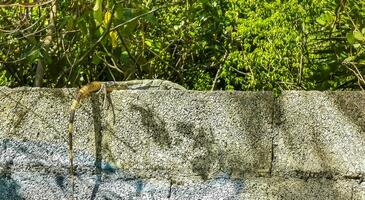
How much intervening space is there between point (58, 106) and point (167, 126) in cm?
37

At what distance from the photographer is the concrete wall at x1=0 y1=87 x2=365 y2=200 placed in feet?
6.84

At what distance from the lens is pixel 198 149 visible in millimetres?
2105

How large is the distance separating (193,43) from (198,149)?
89 cm

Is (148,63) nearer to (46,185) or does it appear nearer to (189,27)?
(189,27)

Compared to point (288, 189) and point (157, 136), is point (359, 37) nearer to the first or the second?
point (288, 189)

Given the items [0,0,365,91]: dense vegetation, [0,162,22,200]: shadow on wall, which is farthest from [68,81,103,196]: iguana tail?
[0,0,365,91]: dense vegetation

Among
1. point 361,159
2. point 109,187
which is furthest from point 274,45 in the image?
point 109,187

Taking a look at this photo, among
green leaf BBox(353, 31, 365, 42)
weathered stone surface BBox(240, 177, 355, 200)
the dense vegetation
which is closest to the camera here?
weathered stone surface BBox(240, 177, 355, 200)

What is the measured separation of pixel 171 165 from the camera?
2094 millimetres

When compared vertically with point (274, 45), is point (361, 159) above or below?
below

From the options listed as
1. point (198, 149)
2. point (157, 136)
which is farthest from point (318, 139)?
point (157, 136)

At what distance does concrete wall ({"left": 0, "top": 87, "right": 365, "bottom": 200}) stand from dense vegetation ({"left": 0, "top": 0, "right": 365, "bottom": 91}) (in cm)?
36

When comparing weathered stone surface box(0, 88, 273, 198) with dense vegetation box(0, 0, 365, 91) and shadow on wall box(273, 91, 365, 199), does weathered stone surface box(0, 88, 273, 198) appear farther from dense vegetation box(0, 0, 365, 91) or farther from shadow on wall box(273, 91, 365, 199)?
dense vegetation box(0, 0, 365, 91)

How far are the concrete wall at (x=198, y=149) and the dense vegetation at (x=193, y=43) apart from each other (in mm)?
360
